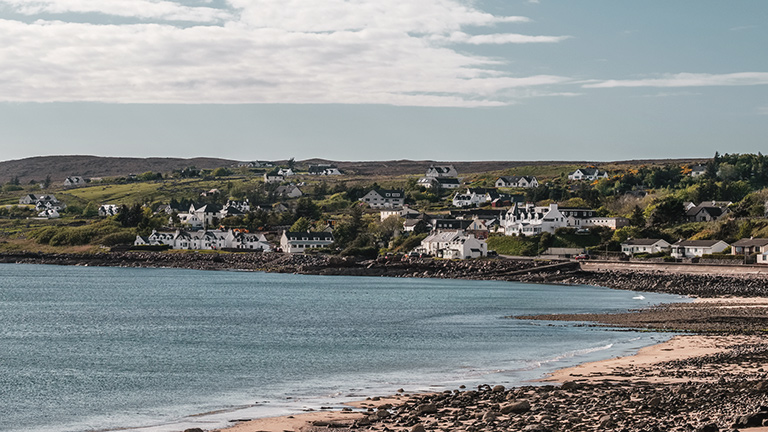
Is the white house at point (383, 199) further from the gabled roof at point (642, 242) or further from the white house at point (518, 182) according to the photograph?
the gabled roof at point (642, 242)

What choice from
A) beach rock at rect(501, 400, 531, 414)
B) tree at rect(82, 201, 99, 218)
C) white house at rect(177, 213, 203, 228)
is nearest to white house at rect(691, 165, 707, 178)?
white house at rect(177, 213, 203, 228)

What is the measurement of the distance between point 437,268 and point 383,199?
67723 mm

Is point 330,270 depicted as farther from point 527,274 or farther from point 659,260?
point 659,260

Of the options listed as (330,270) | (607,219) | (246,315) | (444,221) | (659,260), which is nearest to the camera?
(246,315)

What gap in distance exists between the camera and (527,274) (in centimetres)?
9256

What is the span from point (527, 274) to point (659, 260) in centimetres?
1434

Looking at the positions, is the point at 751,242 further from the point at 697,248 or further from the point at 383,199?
the point at 383,199

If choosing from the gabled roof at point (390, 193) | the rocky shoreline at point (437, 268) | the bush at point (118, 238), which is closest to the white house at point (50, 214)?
the bush at point (118, 238)

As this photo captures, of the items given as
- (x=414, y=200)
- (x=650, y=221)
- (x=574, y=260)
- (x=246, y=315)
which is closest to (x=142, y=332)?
(x=246, y=315)

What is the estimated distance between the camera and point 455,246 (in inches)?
4373

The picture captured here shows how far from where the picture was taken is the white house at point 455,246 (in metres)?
109

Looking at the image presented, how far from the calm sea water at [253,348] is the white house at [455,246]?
114ft

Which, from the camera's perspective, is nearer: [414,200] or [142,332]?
[142,332]

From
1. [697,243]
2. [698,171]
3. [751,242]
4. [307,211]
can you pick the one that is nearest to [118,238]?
[307,211]
